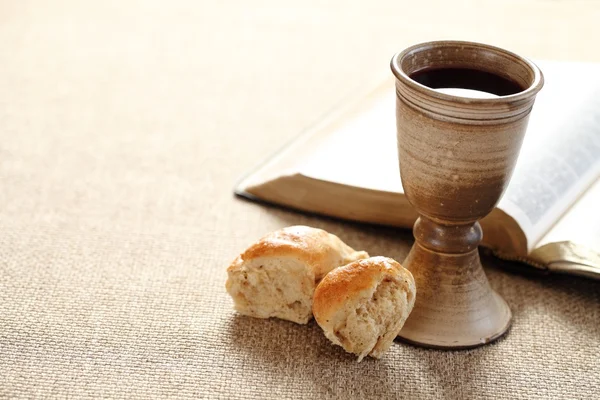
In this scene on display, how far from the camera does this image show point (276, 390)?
783 millimetres

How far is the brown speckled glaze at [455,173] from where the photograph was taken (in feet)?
2.42

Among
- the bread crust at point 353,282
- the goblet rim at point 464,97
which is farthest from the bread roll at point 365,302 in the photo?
the goblet rim at point 464,97

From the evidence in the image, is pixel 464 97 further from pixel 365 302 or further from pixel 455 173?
pixel 365 302

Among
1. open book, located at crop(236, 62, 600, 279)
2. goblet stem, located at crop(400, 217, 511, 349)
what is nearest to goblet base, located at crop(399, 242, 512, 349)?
goblet stem, located at crop(400, 217, 511, 349)

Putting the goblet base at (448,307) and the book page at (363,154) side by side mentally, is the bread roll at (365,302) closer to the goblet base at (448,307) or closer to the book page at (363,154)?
the goblet base at (448,307)

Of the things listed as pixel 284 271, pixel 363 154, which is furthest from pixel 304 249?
pixel 363 154

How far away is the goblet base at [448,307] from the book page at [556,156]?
137mm

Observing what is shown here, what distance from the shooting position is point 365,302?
0.79m

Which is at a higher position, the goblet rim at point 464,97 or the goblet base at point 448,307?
the goblet rim at point 464,97

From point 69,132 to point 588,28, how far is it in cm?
121

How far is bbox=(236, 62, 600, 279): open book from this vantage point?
0.96 metres

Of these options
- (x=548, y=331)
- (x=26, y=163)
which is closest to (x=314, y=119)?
(x=26, y=163)

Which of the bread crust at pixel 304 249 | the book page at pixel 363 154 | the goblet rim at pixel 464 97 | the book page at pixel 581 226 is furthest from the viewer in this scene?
the book page at pixel 363 154

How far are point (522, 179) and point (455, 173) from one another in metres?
0.27
